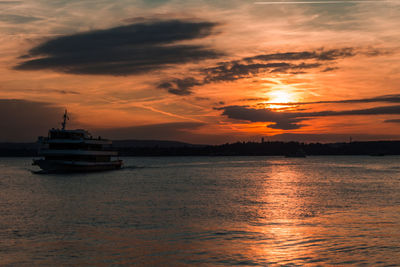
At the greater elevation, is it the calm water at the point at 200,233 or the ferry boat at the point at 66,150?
the ferry boat at the point at 66,150

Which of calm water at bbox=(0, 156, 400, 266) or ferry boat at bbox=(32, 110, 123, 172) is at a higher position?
ferry boat at bbox=(32, 110, 123, 172)

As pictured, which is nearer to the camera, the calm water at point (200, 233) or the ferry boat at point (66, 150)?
the calm water at point (200, 233)

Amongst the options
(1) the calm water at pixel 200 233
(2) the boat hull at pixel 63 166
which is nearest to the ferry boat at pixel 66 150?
(2) the boat hull at pixel 63 166

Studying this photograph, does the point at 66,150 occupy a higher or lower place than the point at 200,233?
higher

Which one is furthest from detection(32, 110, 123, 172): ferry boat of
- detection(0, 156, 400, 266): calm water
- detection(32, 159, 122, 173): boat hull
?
detection(0, 156, 400, 266): calm water

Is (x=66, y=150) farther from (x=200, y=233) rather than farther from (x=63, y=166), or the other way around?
(x=200, y=233)

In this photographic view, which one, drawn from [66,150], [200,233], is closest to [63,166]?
[66,150]

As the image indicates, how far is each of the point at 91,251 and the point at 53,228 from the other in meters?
9.37

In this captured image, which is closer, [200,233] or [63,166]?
[200,233]

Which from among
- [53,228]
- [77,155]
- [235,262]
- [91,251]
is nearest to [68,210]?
[53,228]

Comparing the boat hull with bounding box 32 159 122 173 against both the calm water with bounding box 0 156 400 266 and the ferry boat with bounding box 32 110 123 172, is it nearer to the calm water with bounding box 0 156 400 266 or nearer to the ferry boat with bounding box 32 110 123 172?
the ferry boat with bounding box 32 110 123 172

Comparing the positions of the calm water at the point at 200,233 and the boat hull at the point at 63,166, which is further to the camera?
the boat hull at the point at 63,166

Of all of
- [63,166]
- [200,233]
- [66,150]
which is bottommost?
[200,233]

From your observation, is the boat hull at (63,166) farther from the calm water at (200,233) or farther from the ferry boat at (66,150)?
the calm water at (200,233)
